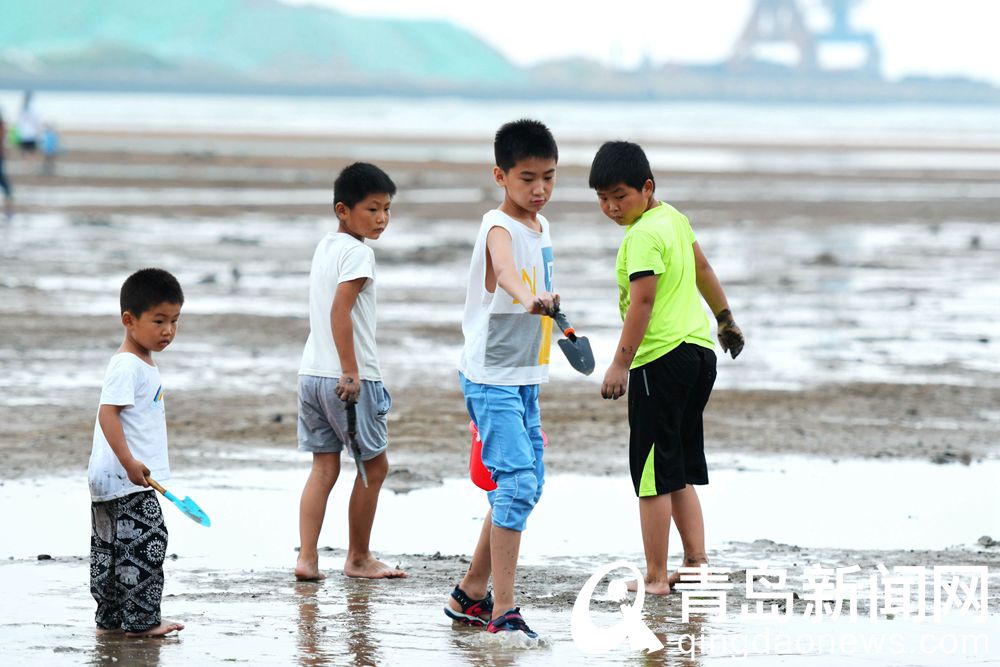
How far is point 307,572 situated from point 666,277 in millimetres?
1745

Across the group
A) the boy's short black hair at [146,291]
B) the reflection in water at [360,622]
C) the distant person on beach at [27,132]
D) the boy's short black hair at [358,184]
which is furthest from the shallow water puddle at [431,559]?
the distant person on beach at [27,132]

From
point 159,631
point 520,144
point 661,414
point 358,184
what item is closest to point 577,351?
point 520,144

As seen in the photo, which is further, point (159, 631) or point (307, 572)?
point (307, 572)

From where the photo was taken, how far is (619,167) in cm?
580

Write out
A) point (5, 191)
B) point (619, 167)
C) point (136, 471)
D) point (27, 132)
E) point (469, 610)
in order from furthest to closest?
point (27, 132) → point (5, 191) → point (619, 167) → point (469, 610) → point (136, 471)

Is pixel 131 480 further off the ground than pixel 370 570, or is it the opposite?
pixel 131 480

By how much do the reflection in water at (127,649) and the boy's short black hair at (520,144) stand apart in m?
1.93

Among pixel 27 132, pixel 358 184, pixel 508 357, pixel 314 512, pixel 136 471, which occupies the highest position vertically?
pixel 27 132

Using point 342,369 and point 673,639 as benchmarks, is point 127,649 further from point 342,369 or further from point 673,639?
point 673,639

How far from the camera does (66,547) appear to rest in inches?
249

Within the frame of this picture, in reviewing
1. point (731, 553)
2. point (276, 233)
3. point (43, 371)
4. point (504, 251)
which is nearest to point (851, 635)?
point (731, 553)

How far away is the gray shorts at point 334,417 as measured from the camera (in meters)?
6.04

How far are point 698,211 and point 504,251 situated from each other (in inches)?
837

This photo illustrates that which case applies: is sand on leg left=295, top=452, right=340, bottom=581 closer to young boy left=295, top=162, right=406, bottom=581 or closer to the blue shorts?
young boy left=295, top=162, right=406, bottom=581
